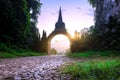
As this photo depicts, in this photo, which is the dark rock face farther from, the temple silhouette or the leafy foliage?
the temple silhouette

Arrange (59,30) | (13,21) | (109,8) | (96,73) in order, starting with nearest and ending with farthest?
(96,73)
(109,8)
(13,21)
(59,30)

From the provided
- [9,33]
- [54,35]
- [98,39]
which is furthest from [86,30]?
[54,35]

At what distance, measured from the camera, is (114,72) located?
736 centimetres

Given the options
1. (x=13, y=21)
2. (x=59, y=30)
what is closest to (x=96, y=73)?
(x=13, y=21)

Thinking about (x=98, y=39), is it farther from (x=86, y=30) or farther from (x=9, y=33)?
(x=9, y=33)

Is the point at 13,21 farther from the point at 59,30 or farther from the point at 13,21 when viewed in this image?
the point at 59,30

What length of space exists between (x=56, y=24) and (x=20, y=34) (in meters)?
20.8

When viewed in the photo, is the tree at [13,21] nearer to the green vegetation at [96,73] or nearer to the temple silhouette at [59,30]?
the temple silhouette at [59,30]

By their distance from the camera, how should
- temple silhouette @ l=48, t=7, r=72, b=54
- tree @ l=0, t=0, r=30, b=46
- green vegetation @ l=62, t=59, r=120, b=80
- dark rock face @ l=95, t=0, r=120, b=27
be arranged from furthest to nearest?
temple silhouette @ l=48, t=7, r=72, b=54
tree @ l=0, t=0, r=30, b=46
dark rock face @ l=95, t=0, r=120, b=27
green vegetation @ l=62, t=59, r=120, b=80

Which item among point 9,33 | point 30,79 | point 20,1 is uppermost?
point 20,1

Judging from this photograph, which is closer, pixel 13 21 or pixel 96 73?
pixel 96 73

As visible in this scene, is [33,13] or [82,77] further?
[33,13]

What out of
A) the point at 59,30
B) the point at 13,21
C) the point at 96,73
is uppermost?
the point at 59,30

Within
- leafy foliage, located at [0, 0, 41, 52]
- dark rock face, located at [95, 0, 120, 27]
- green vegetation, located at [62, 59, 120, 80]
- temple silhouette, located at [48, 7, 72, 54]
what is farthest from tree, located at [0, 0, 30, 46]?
green vegetation, located at [62, 59, 120, 80]
